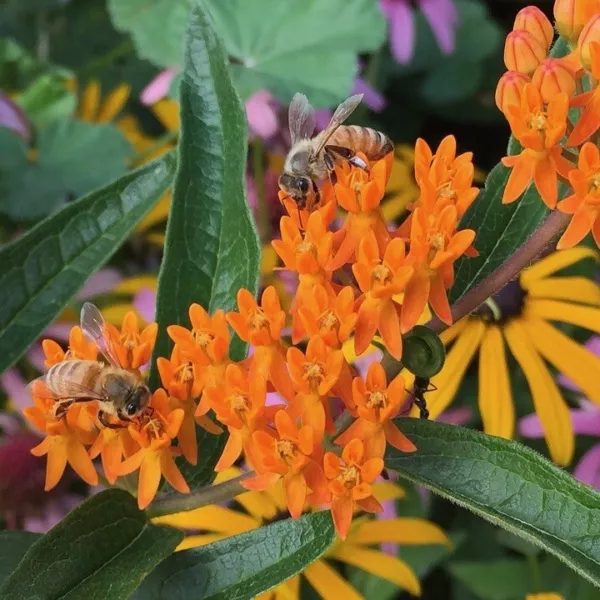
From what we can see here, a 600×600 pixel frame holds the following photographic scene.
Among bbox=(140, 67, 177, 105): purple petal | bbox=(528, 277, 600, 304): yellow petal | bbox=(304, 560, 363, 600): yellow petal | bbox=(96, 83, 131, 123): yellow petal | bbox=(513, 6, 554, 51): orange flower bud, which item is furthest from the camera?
bbox=(96, 83, 131, 123): yellow petal

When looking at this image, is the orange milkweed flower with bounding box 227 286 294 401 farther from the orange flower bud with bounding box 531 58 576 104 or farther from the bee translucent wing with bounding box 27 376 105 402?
the orange flower bud with bounding box 531 58 576 104

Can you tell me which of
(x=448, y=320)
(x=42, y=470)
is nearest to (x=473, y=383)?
(x=42, y=470)

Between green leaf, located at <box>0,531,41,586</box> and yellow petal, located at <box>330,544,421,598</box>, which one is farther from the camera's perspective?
yellow petal, located at <box>330,544,421,598</box>

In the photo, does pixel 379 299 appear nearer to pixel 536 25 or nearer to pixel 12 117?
pixel 536 25

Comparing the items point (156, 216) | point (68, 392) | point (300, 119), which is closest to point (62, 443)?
point (68, 392)

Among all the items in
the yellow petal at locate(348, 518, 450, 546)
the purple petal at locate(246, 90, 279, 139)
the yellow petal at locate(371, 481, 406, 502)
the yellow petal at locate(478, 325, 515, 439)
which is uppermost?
the purple petal at locate(246, 90, 279, 139)

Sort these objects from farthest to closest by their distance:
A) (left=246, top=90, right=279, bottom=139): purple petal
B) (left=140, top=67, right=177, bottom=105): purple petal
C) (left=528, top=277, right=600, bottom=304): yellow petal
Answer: (left=140, top=67, right=177, bottom=105): purple petal, (left=246, top=90, right=279, bottom=139): purple petal, (left=528, top=277, right=600, bottom=304): yellow petal

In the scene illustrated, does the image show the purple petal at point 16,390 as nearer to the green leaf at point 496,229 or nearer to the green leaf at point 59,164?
the green leaf at point 59,164

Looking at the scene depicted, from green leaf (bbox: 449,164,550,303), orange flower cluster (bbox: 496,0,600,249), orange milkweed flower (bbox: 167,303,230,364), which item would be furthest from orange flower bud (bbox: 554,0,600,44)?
orange milkweed flower (bbox: 167,303,230,364)
